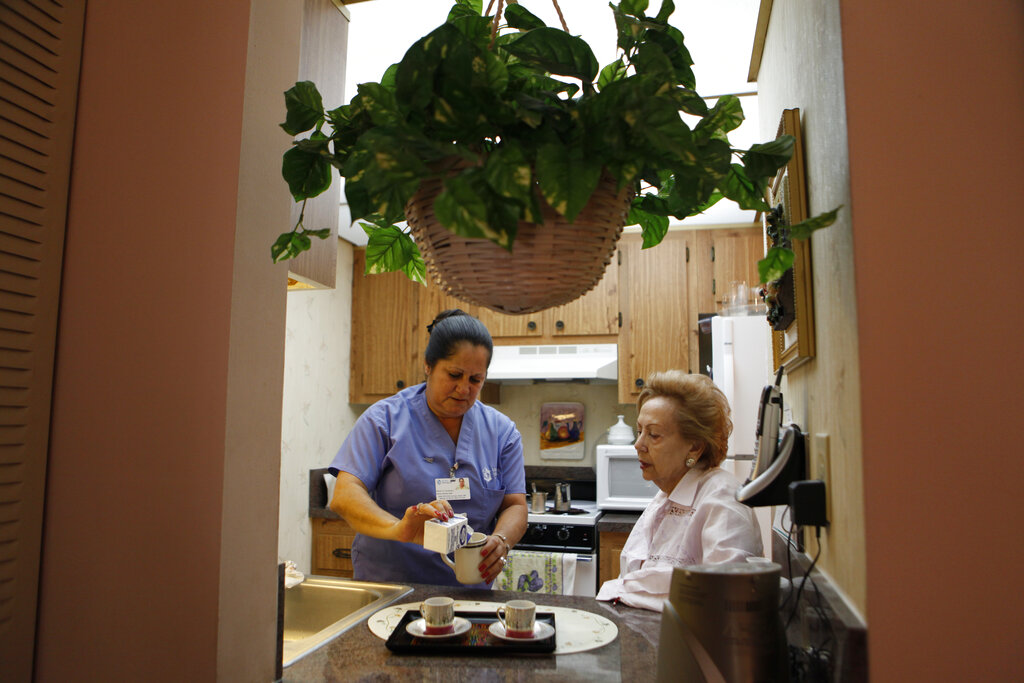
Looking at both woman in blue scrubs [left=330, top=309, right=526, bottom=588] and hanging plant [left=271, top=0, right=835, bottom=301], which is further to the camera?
woman in blue scrubs [left=330, top=309, right=526, bottom=588]

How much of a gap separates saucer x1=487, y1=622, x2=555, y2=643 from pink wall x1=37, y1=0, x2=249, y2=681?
486 mm

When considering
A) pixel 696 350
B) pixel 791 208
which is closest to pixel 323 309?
pixel 696 350

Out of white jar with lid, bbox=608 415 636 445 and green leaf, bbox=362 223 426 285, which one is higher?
green leaf, bbox=362 223 426 285

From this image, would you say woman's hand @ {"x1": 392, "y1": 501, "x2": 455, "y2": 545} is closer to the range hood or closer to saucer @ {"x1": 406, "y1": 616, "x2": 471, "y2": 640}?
saucer @ {"x1": 406, "y1": 616, "x2": 471, "y2": 640}

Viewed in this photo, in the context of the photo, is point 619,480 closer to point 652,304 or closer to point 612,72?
point 652,304

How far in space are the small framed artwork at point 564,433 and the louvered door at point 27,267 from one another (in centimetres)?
330

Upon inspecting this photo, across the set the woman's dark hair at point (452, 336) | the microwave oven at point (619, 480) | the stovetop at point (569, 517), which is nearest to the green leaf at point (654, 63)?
the woman's dark hair at point (452, 336)

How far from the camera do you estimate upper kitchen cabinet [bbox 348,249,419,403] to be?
422 centimetres

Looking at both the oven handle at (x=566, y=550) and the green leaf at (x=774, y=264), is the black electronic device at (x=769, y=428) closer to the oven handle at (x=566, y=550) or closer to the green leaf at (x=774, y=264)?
the green leaf at (x=774, y=264)

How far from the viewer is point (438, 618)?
123 cm

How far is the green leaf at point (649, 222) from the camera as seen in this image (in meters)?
0.98

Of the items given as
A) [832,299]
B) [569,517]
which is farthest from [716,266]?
[832,299]

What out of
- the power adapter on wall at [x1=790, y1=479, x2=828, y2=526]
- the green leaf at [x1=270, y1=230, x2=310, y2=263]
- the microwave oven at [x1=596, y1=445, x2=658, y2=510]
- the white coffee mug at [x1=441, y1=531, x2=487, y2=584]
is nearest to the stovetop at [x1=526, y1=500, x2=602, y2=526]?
the microwave oven at [x1=596, y1=445, x2=658, y2=510]

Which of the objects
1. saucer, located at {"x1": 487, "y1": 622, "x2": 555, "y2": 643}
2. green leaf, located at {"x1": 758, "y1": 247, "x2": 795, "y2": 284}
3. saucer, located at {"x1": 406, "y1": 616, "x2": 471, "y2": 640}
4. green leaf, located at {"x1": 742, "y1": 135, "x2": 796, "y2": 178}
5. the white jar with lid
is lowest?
saucer, located at {"x1": 487, "y1": 622, "x2": 555, "y2": 643}
